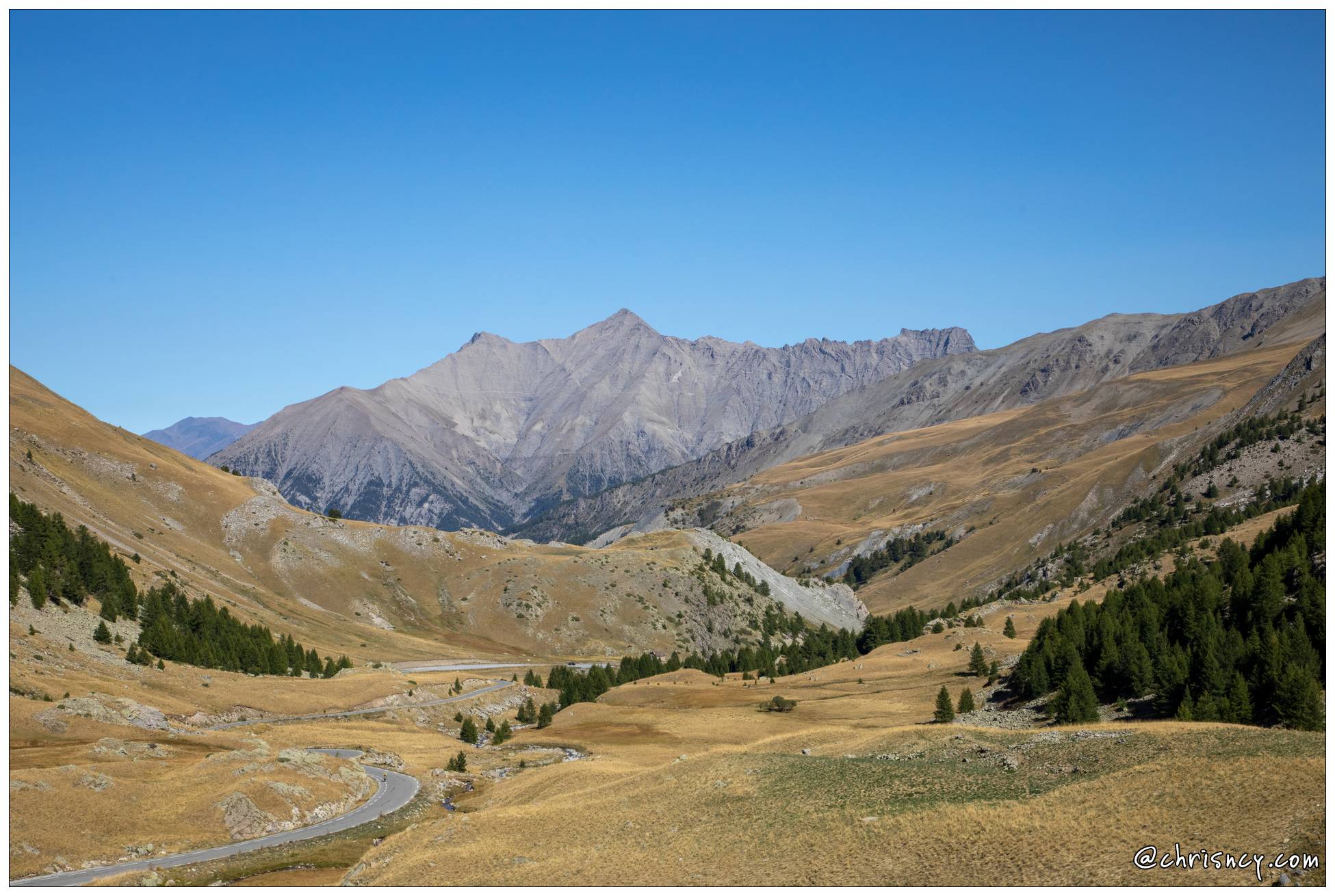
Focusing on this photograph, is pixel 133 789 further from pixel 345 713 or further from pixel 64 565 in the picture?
pixel 64 565

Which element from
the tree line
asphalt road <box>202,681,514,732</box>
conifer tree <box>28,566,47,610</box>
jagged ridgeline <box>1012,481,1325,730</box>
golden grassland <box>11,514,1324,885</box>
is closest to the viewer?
golden grassland <box>11,514,1324,885</box>

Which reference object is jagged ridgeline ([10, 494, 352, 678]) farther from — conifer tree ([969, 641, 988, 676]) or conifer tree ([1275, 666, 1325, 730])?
conifer tree ([1275, 666, 1325, 730])

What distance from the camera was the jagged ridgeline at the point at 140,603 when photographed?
4941 inches

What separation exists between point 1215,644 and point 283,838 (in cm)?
→ 7078

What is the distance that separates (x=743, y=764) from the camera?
63.8 meters

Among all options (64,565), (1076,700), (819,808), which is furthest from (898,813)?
(64,565)

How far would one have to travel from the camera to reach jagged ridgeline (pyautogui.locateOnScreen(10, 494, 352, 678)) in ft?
412

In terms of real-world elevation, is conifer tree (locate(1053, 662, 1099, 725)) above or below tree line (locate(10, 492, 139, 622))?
below

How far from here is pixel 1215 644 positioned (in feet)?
256

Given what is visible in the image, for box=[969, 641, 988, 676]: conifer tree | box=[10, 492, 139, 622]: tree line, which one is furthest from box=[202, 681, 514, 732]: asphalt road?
box=[969, 641, 988, 676]: conifer tree

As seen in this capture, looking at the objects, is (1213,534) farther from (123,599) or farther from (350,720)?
(123,599)

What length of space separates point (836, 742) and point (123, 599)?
104m

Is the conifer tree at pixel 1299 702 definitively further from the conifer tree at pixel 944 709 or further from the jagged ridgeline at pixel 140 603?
the jagged ridgeline at pixel 140 603

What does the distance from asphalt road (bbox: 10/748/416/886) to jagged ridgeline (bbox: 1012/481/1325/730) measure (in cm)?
5645
